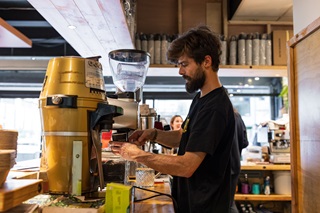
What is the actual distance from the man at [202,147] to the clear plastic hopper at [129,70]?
741 millimetres

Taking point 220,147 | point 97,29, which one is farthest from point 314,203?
point 97,29

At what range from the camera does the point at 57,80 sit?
3.49ft

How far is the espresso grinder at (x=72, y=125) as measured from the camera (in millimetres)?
1017

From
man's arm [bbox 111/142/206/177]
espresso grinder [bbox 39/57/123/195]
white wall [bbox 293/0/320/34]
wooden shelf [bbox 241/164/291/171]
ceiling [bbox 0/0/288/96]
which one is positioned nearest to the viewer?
espresso grinder [bbox 39/57/123/195]

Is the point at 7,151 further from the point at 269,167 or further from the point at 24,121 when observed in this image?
the point at 24,121

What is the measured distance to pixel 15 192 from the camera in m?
0.68

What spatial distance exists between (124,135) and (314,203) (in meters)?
1.04

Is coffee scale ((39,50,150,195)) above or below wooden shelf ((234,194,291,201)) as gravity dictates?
above

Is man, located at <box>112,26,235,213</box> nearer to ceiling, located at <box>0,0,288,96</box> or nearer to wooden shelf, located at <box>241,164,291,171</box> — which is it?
ceiling, located at <box>0,0,288,96</box>

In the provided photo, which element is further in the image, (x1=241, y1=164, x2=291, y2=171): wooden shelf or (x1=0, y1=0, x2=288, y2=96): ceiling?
(x1=241, y1=164, x2=291, y2=171): wooden shelf

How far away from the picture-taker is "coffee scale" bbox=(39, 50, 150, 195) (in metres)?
1.02

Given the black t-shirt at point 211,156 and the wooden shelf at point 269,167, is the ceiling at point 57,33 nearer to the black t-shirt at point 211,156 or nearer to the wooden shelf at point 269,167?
the black t-shirt at point 211,156

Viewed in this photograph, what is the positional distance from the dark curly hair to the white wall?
0.59 m

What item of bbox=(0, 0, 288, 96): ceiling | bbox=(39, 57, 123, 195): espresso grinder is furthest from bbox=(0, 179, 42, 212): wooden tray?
bbox=(0, 0, 288, 96): ceiling
